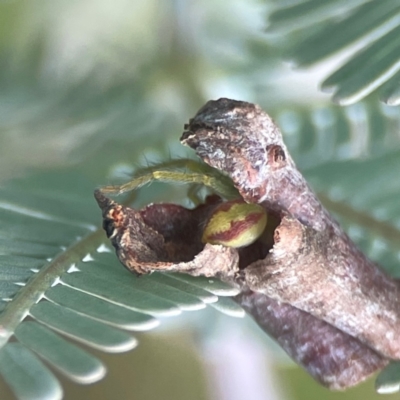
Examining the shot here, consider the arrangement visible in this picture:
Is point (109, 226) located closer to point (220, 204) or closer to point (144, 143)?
point (220, 204)

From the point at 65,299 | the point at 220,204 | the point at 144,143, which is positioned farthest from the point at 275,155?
the point at 144,143

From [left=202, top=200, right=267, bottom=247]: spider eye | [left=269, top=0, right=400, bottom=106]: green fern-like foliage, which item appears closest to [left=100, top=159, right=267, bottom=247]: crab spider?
[left=202, top=200, right=267, bottom=247]: spider eye

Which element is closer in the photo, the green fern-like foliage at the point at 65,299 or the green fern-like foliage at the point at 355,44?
the green fern-like foliage at the point at 65,299

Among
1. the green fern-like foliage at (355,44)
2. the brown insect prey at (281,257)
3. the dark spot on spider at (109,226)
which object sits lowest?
the brown insect prey at (281,257)

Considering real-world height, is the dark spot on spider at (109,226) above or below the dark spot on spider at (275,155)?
above

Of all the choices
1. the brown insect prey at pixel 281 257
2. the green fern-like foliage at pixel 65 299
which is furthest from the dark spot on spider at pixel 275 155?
the green fern-like foliage at pixel 65 299

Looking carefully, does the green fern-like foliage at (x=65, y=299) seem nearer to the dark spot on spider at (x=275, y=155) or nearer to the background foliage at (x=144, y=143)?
the background foliage at (x=144, y=143)

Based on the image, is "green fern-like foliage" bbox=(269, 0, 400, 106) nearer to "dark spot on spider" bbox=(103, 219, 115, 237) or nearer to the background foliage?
the background foliage
